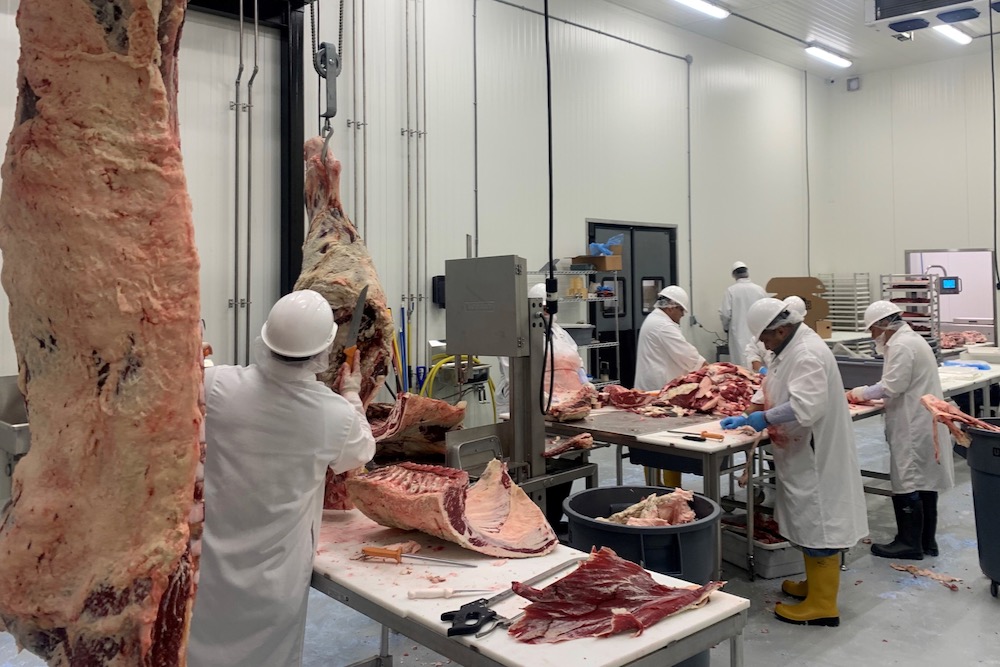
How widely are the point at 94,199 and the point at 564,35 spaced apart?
839cm

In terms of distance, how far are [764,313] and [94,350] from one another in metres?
3.66

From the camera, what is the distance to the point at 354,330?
2.73m

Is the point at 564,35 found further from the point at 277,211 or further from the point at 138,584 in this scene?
the point at 138,584

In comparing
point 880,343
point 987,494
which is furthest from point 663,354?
point 987,494

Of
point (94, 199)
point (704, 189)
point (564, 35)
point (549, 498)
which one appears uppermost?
point (564, 35)

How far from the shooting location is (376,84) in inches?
272

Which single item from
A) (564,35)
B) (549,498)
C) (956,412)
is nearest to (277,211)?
(549,498)

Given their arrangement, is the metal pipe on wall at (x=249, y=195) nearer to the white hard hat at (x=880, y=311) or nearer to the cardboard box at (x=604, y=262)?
the cardboard box at (x=604, y=262)

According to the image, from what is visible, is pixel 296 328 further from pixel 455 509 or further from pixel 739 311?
pixel 739 311

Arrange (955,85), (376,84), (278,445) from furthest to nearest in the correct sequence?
1. (955,85)
2. (376,84)
3. (278,445)

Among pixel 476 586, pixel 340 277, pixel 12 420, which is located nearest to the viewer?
pixel 476 586

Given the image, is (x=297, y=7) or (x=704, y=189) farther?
(x=704, y=189)

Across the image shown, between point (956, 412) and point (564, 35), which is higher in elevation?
point (564, 35)

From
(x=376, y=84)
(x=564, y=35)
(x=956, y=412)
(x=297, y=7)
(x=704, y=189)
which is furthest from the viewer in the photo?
(x=704, y=189)
